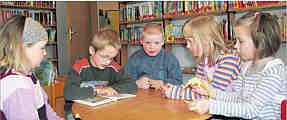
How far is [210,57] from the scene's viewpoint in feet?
5.08

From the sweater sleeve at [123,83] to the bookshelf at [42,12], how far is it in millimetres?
3747

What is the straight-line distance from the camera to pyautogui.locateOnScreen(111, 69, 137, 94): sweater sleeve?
5.66ft

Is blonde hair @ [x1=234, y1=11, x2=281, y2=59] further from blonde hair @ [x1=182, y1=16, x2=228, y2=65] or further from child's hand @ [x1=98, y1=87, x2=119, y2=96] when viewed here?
child's hand @ [x1=98, y1=87, x2=119, y2=96]

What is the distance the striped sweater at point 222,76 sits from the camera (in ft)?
4.68

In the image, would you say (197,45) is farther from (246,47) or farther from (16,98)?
(16,98)

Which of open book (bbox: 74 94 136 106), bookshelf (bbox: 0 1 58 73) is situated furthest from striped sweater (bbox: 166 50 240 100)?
bookshelf (bbox: 0 1 58 73)

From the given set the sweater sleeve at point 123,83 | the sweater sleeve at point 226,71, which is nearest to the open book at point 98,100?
the sweater sleeve at point 123,83

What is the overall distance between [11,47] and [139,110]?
668 millimetres

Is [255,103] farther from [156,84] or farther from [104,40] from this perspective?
[104,40]

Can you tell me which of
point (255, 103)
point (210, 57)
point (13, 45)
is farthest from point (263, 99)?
point (13, 45)

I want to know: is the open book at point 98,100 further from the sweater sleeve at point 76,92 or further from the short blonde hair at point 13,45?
the short blonde hair at point 13,45

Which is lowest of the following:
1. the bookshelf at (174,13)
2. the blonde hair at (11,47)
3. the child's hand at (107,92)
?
the child's hand at (107,92)

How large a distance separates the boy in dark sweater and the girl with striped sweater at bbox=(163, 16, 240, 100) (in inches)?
15.3

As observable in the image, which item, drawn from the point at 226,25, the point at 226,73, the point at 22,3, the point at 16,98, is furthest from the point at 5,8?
the point at 226,73
